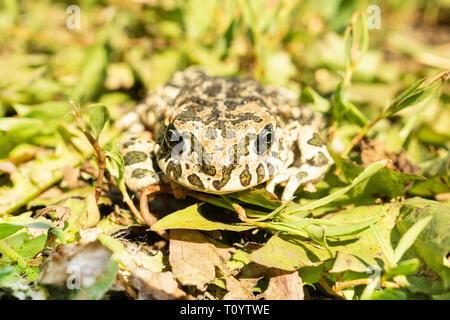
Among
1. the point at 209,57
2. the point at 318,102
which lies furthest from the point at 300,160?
the point at 209,57

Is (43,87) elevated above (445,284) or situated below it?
above

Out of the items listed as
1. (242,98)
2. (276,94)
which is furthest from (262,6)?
(242,98)

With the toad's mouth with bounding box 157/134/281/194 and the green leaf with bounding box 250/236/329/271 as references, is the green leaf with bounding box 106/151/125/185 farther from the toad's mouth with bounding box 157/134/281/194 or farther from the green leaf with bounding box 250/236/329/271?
the green leaf with bounding box 250/236/329/271

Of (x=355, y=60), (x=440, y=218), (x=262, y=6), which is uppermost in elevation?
(x=262, y=6)

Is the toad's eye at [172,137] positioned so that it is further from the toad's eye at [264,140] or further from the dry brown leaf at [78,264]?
the dry brown leaf at [78,264]

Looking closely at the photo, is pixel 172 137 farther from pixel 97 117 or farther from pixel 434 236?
pixel 434 236

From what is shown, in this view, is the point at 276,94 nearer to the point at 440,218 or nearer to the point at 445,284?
the point at 440,218

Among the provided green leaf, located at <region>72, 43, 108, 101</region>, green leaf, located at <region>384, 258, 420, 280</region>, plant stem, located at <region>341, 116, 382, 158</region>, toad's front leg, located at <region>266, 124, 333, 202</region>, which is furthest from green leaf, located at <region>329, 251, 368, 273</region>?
green leaf, located at <region>72, 43, 108, 101</region>
